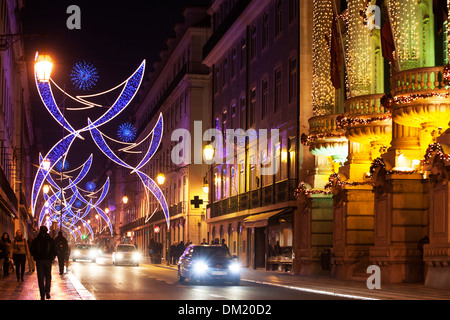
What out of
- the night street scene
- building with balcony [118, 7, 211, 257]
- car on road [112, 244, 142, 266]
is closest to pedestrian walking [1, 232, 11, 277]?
the night street scene

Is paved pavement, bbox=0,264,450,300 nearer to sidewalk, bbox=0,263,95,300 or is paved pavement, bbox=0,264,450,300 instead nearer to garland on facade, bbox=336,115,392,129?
sidewalk, bbox=0,263,95,300

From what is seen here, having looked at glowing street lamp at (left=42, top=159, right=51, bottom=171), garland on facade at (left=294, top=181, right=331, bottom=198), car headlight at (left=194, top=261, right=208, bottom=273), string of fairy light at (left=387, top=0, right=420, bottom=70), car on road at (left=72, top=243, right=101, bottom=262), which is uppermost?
string of fairy light at (left=387, top=0, right=420, bottom=70)

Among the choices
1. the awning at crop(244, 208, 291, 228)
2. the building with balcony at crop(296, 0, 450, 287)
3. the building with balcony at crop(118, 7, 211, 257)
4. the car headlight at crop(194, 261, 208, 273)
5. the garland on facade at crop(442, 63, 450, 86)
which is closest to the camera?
the garland on facade at crop(442, 63, 450, 86)

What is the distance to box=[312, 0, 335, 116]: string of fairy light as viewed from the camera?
37.4 m

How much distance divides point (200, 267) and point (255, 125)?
20.0 metres

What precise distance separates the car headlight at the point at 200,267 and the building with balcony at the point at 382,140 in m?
5.56

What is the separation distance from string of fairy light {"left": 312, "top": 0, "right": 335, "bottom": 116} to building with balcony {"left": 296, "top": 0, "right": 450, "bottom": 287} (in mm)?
42

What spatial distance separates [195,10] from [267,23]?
27.2 m

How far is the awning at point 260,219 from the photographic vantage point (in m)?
42.4

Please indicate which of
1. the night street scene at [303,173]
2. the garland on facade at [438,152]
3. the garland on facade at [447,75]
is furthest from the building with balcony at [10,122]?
the garland on facade at [447,75]

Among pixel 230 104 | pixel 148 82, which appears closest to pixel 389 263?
pixel 230 104

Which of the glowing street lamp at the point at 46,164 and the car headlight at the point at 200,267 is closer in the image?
the car headlight at the point at 200,267

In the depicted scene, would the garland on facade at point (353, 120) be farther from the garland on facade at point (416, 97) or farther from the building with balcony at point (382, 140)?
the garland on facade at point (416, 97)

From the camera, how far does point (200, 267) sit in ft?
101
